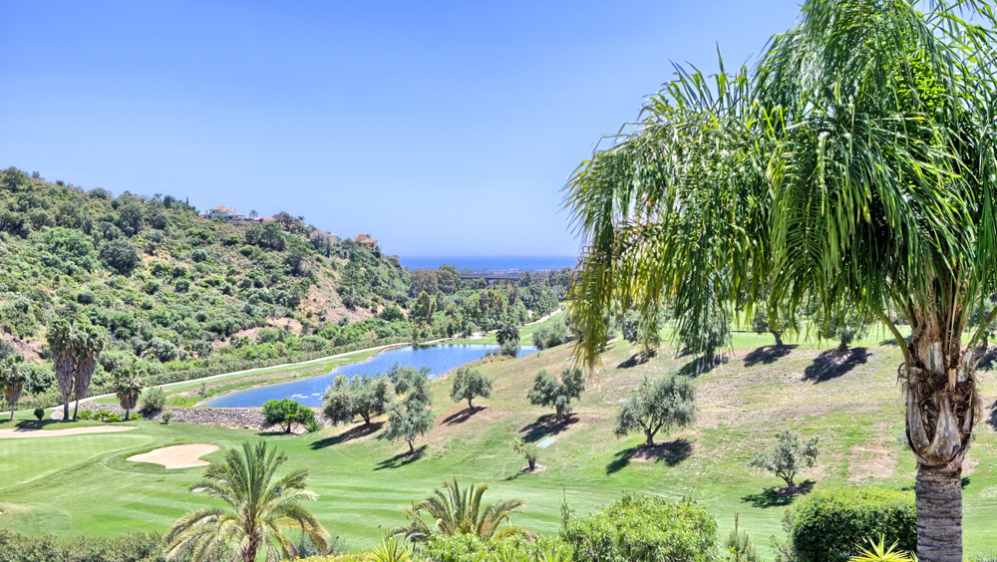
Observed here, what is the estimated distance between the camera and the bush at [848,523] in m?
12.9

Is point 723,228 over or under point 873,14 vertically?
under

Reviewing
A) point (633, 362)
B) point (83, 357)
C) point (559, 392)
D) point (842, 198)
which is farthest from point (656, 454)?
point (83, 357)

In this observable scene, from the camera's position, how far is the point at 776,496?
79.3 feet

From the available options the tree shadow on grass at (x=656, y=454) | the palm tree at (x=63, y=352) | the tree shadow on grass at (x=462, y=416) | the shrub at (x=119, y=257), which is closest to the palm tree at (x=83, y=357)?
the palm tree at (x=63, y=352)

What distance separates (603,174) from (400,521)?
20503 millimetres

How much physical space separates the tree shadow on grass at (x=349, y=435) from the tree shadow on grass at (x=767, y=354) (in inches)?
1028

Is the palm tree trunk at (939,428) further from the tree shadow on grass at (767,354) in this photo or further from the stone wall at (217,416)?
the stone wall at (217,416)

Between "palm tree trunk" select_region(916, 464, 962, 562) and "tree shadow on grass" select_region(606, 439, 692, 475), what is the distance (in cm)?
2557

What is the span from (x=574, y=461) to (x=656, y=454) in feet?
14.4

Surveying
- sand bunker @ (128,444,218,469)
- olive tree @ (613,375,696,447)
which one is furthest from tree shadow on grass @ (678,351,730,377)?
sand bunker @ (128,444,218,469)

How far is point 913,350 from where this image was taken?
4.95 metres

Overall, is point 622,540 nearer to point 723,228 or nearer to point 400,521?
point 723,228

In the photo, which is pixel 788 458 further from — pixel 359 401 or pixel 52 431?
pixel 52 431

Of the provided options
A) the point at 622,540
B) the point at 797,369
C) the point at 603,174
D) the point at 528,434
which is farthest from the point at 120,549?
the point at 797,369
